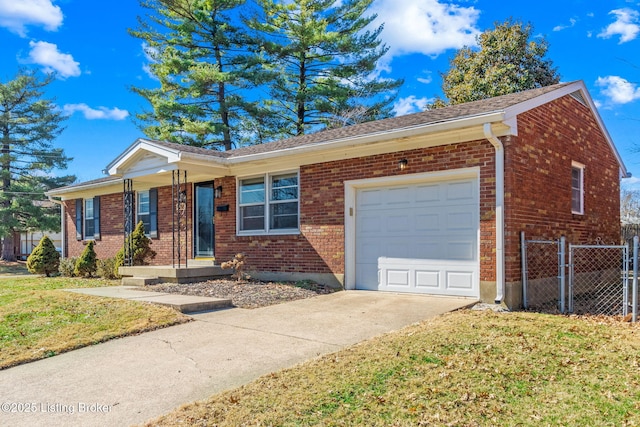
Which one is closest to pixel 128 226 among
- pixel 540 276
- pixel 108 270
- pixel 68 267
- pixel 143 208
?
pixel 108 270

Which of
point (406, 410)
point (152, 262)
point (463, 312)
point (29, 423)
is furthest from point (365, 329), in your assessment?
point (152, 262)

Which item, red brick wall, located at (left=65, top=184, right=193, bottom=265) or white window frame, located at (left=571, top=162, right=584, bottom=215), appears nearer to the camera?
white window frame, located at (left=571, top=162, right=584, bottom=215)

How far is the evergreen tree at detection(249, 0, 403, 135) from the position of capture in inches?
920

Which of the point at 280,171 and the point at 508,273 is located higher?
the point at 280,171

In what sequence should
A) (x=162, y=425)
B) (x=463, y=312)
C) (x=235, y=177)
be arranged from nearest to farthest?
(x=162, y=425)
(x=463, y=312)
(x=235, y=177)

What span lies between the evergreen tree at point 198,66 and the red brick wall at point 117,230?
8.05 m

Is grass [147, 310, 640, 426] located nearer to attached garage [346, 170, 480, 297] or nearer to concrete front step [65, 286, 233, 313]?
attached garage [346, 170, 480, 297]

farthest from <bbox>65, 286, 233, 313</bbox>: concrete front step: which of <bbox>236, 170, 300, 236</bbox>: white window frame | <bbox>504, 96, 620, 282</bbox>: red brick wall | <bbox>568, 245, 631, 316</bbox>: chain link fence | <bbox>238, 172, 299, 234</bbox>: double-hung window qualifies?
<bbox>568, 245, 631, 316</bbox>: chain link fence

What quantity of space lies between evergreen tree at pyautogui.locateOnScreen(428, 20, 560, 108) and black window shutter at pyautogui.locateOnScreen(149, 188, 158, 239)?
14.9 m

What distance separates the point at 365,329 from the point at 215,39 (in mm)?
21075

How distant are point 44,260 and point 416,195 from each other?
41.4 ft

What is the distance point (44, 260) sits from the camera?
49.6 ft

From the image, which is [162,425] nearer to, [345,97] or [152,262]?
[152,262]

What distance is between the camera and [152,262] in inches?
560
